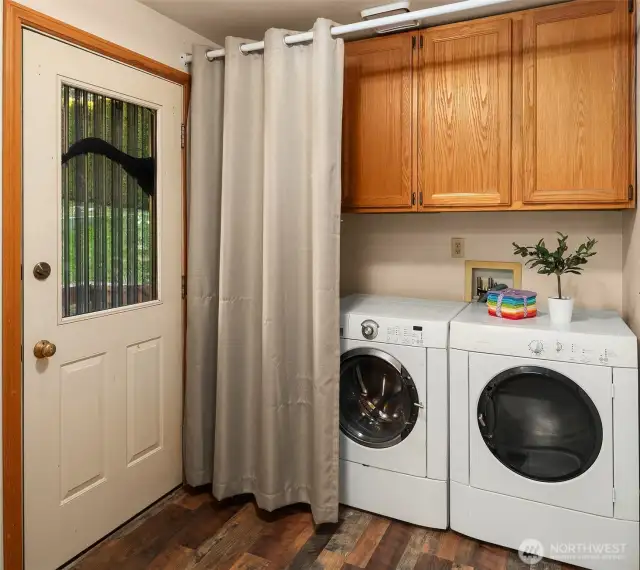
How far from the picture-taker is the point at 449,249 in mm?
2596

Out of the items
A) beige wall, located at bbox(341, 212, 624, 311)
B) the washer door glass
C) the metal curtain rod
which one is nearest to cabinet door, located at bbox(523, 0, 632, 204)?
the metal curtain rod

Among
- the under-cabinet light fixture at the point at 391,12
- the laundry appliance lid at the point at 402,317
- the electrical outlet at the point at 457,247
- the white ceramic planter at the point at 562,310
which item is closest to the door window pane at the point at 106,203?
the laundry appliance lid at the point at 402,317

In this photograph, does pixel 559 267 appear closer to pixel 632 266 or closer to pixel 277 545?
pixel 632 266

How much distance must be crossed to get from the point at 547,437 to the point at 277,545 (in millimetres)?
1166

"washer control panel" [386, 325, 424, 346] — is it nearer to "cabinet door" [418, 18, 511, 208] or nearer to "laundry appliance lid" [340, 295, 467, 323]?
"laundry appliance lid" [340, 295, 467, 323]

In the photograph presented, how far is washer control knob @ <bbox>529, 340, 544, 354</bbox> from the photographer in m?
1.83

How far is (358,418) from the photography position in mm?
2262

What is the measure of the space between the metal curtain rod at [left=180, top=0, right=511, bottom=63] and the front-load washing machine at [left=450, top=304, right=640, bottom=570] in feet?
3.93

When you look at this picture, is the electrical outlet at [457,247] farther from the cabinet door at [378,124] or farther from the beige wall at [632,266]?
the beige wall at [632,266]

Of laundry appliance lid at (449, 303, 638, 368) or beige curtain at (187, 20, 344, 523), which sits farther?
beige curtain at (187, 20, 344, 523)

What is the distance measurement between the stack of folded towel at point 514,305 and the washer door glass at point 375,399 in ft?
1.61

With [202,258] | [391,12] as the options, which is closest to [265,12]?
[391,12]

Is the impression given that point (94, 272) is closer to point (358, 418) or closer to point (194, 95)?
point (194, 95)

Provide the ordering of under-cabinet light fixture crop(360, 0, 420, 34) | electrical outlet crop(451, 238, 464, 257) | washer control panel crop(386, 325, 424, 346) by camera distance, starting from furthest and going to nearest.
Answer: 1. electrical outlet crop(451, 238, 464, 257)
2. washer control panel crop(386, 325, 424, 346)
3. under-cabinet light fixture crop(360, 0, 420, 34)
